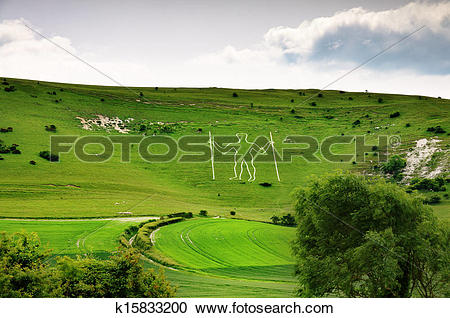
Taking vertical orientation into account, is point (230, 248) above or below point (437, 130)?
below

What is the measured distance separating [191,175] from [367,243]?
60.3 meters

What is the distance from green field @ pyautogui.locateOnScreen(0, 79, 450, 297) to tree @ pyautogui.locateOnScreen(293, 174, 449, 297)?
4777 mm

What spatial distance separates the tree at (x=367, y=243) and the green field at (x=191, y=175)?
15.7 feet

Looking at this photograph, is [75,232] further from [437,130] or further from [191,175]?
[437,130]

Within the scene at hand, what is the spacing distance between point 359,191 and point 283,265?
16.3 m

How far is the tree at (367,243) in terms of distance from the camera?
19.9 m

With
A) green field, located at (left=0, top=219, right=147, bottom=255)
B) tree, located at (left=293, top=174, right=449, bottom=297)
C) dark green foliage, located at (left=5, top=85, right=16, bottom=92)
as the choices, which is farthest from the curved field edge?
dark green foliage, located at (left=5, top=85, right=16, bottom=92)

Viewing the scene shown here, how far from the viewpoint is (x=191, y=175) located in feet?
255

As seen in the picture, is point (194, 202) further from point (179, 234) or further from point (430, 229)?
point (430, 229)

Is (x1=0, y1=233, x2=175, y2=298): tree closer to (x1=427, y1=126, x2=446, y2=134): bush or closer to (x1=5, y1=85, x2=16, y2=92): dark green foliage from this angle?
(x1=427, y1=126, x2=446, y2=134): bush

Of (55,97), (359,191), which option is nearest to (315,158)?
(359,191)

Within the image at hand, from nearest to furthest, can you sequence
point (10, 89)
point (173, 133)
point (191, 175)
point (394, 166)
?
1. point (394, 166)
2. point (191, 175)
3. point (173, 133)
4. point (10, 89)

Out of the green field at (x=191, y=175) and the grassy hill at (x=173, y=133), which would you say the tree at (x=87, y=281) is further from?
the grassy hill at (x=173, y=133)

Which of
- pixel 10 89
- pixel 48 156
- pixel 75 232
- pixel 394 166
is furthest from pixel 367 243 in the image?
pixel 10 89
